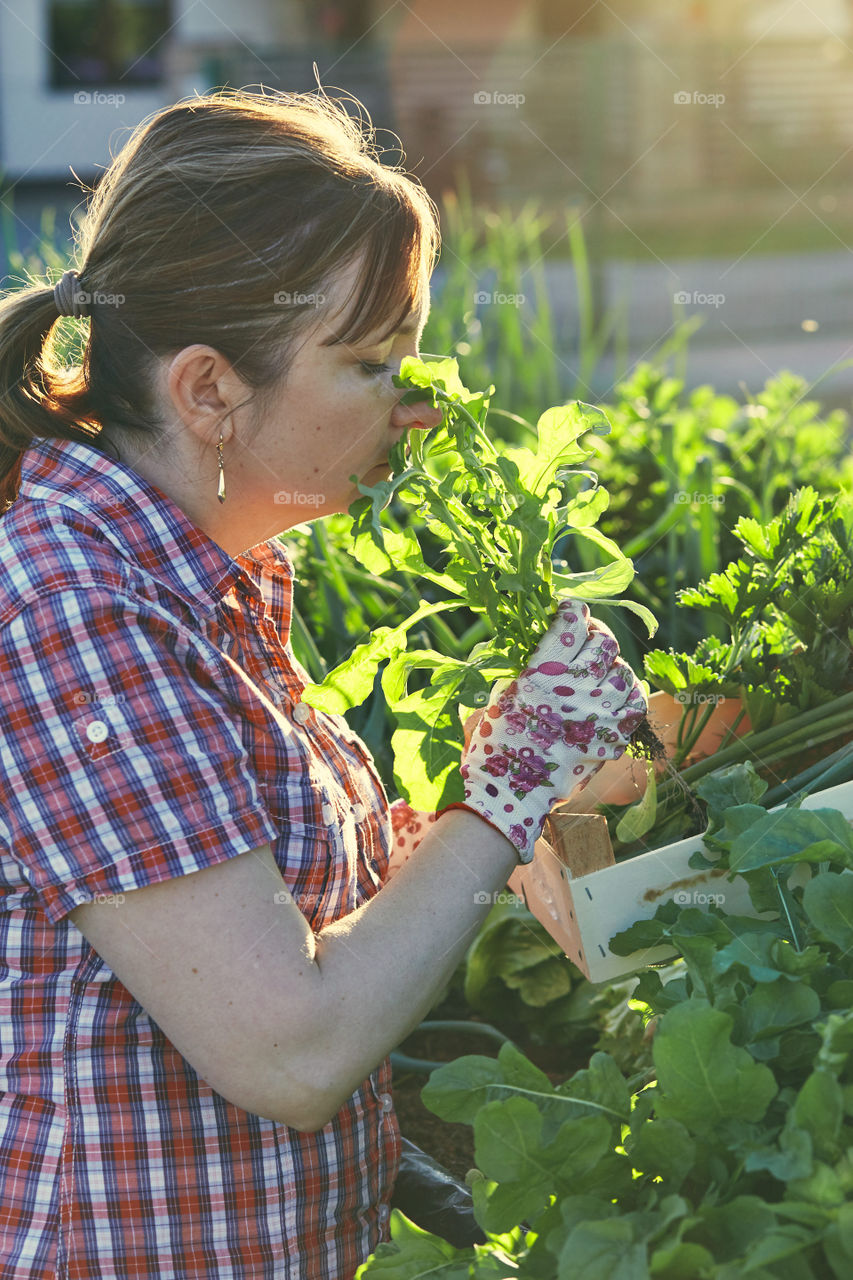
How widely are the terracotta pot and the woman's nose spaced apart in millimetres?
327

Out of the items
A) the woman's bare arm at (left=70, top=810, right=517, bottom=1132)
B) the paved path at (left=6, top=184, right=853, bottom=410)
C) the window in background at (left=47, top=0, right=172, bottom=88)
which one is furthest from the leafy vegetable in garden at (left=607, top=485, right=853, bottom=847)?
the window in background at (left=47, top=0, right=172, bottom=88)

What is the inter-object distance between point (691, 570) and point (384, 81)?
930 cm

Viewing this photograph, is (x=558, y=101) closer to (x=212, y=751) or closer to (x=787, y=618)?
(x=787, y=618)

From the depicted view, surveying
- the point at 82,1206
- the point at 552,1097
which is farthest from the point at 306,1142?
the point at 552,1097

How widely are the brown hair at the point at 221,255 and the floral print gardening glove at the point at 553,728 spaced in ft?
1.27

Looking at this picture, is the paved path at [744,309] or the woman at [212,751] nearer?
the woman at [212,751]

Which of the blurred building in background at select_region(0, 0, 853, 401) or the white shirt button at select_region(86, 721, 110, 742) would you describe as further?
the blurred building in background at select_region(0, 0, 853, 401)

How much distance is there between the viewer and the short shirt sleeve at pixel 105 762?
40.2 inches

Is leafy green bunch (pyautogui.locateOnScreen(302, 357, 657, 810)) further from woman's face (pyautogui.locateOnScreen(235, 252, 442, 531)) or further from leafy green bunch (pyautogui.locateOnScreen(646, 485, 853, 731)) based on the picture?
leafy green bunch (pyautogui.locateOnScreen(646, 485, 853, 731))

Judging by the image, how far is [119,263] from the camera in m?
1.29

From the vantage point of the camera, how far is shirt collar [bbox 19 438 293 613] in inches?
46.1

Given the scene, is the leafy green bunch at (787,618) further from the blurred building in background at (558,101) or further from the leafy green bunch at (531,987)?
the blurred building in background at (558,101)

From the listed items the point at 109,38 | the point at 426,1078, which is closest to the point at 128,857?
the point at 426,1078

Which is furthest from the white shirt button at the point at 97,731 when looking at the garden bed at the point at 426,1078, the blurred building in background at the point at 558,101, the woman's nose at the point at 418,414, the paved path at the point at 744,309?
the blurred building in background at the point at 558,101
